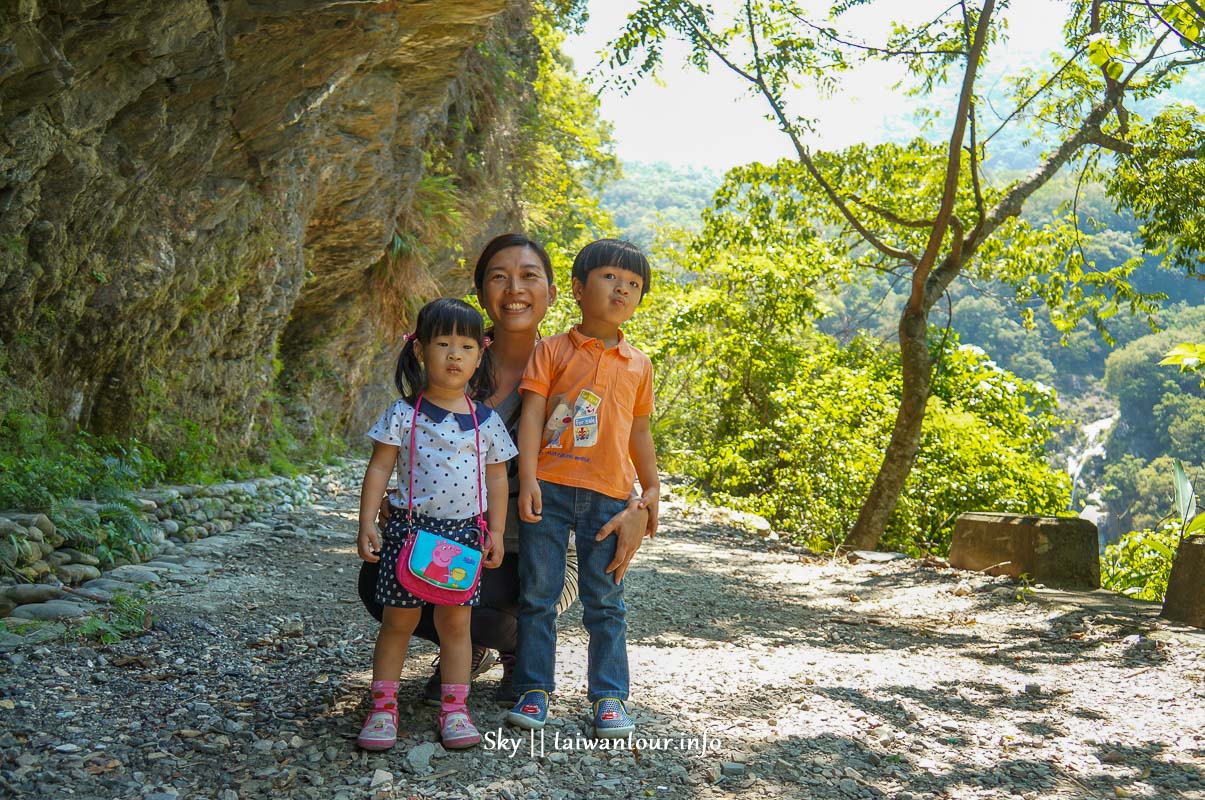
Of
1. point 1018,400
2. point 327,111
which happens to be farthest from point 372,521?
point 1018,400

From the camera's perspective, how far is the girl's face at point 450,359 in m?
2.69

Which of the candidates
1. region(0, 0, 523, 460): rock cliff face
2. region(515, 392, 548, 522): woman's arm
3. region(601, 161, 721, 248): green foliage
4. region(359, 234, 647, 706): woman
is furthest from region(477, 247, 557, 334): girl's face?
region(601, 161, 721, 248): green foliage

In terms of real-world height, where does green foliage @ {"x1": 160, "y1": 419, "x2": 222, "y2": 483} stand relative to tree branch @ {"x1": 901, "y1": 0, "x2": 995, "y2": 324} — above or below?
below

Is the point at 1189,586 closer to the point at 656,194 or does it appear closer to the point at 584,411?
the point at 584,411

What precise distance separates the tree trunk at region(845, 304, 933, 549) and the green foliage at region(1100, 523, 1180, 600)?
6.57 feet

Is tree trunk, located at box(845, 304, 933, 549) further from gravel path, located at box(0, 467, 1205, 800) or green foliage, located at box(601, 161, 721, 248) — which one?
green foliage, located at box(601, 161, 721, 248)

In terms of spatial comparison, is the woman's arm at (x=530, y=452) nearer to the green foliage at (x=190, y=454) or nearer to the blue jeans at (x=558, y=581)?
the blue jeans at (x=558, y=581)

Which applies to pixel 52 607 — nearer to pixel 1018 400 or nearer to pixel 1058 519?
pixel 1058 519

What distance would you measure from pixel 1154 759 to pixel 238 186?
755 cm

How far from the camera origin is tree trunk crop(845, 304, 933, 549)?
8.80 metres

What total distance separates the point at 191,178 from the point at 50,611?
13.9 ft

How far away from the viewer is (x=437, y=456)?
2.66 meters

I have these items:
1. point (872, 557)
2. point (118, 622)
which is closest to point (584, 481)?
point (118, 622)

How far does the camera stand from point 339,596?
196 inches
